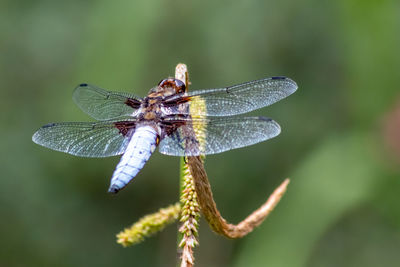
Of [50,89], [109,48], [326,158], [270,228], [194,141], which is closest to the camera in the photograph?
[194,141]

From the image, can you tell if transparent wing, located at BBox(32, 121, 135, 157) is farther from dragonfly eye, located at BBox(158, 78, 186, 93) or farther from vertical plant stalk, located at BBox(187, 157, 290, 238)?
vertical plant stalk, located at BBox(187, 157, 290, 238)

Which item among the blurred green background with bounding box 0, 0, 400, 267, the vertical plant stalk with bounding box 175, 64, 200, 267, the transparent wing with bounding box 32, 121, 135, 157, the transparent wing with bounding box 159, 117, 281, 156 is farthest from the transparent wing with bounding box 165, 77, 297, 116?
the blurred green background with bounding box 0, 0, 400, 267

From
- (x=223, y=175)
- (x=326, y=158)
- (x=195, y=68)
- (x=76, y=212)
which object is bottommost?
(x=76, y=212)

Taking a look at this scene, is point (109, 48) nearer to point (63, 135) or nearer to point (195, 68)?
point (195, 68)

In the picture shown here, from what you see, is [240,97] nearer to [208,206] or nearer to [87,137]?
[87,137]

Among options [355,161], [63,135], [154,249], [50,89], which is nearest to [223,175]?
[154,249]

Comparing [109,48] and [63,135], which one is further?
[109,48]

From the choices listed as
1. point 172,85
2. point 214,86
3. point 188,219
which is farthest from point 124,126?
point 214,86
